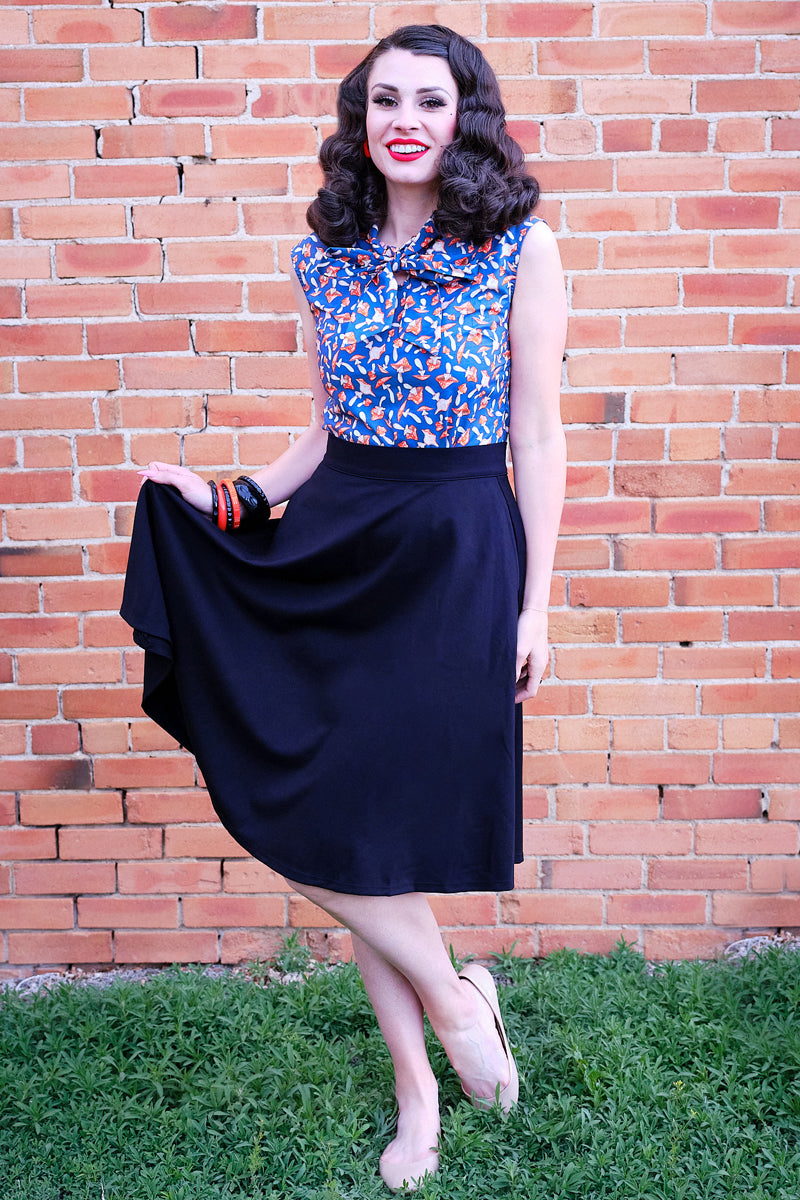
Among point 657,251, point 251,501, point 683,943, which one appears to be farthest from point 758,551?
point 251,501

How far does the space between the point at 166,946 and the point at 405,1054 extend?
3.64 ft

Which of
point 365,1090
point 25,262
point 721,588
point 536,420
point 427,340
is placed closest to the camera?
point 427,340

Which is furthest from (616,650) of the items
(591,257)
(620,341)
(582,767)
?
(591,257)

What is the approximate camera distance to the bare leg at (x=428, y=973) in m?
2.18

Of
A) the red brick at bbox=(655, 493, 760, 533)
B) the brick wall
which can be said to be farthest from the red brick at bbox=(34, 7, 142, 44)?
the red brick at bbox=(655, 493, 760, 533)

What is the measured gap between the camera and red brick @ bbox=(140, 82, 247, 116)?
2.89 metres

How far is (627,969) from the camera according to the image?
3.11m

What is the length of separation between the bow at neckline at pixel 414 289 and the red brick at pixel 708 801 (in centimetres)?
167

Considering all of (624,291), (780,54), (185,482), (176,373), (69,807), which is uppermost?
(780,54)

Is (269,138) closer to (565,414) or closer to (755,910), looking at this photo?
(565,414)

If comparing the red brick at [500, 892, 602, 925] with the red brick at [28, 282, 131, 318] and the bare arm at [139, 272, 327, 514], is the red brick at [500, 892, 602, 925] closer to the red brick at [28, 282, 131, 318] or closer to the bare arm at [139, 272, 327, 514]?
the bare arm at [139, 272, 327, 514]

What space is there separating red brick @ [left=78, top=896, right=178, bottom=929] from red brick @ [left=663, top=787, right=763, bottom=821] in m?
1.45

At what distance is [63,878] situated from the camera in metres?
3.19

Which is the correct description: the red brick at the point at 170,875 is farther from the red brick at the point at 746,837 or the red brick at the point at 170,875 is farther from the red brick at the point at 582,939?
the red brick at the point at 746,837
